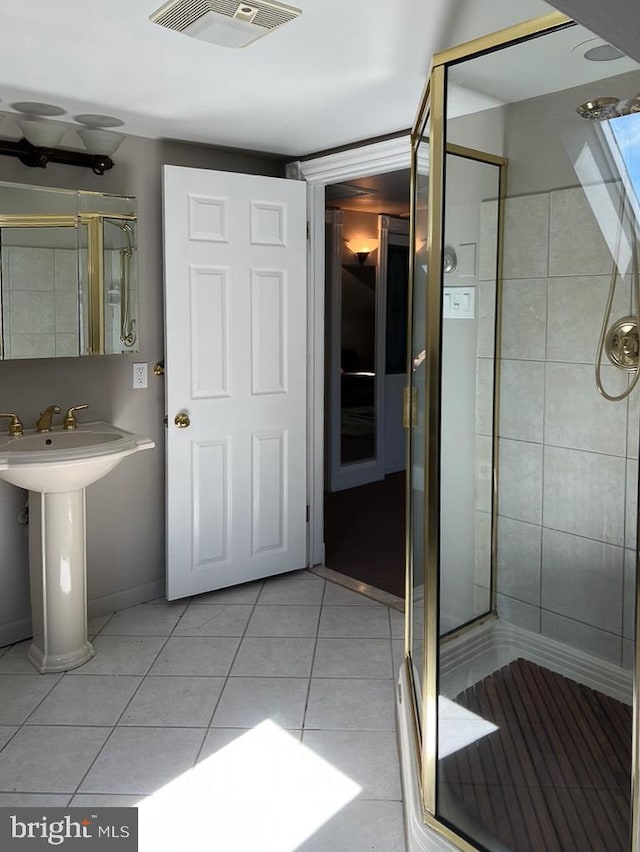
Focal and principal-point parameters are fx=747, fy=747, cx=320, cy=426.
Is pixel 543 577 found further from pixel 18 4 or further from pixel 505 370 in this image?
pixel 18 4

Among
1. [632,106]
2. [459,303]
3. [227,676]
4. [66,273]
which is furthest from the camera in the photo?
[66,273]

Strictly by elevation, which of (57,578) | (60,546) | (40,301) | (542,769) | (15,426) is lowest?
(542,769)

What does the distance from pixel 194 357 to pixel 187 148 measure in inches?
41.1

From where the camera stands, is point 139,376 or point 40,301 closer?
point 40,301

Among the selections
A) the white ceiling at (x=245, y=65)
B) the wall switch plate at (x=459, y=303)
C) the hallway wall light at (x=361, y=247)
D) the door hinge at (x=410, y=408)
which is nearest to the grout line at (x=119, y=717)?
the door hinge at (x=410, y=408)

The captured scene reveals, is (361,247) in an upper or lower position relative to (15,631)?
upper

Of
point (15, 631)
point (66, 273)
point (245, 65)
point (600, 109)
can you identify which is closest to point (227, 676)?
point (15, 631)

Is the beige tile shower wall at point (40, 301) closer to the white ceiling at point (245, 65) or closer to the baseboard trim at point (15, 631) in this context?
the white ceiling at point (245, 65)

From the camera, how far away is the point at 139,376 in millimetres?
3648

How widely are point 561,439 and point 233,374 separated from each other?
6.62ft

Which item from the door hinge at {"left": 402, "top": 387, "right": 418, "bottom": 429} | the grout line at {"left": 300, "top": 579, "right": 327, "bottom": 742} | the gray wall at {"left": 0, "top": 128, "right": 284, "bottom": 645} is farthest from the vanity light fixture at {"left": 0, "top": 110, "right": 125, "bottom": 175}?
the grout line at {"left": 300, "top": 579, "right": 327, "bottom": 742}

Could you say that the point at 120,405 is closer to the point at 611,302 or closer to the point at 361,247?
the point at 611,302

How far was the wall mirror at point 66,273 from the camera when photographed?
309 centimetres

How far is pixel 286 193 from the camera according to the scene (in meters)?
3.85
